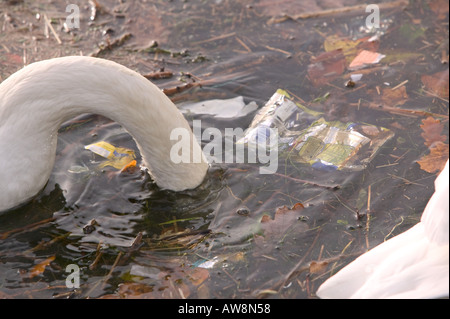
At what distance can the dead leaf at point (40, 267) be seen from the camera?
3.69 m

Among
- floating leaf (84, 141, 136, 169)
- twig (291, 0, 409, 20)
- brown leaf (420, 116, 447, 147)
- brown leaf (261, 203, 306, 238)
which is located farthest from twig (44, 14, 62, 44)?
brown leaf (420, 116, 447, 147)

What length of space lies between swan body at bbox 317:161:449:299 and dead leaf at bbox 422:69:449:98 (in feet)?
6.55

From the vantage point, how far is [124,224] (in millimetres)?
3988

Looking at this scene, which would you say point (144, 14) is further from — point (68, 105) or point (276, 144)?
point (68, 105)

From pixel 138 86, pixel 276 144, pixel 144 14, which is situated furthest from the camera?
pixel 144 14

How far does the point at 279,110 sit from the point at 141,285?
1.89 meters

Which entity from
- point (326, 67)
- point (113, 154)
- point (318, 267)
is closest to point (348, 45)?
point (326, 67)

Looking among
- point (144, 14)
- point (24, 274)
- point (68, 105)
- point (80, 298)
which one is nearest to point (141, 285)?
point (80, 298)

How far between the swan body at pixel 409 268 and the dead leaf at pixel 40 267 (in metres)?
1.62

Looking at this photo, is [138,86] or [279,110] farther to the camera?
[279,110]

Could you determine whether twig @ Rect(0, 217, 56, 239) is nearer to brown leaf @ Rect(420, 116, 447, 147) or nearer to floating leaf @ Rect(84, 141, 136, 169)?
floating leaf @ Rect(84, 141, 136, 169)

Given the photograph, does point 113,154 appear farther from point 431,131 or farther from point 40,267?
point 431,131

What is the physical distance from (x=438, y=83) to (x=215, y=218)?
2376 millimetres

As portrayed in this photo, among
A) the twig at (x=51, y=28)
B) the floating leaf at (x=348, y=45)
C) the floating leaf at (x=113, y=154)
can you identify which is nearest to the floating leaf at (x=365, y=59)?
the floating leaf at (x=348, y=45)
